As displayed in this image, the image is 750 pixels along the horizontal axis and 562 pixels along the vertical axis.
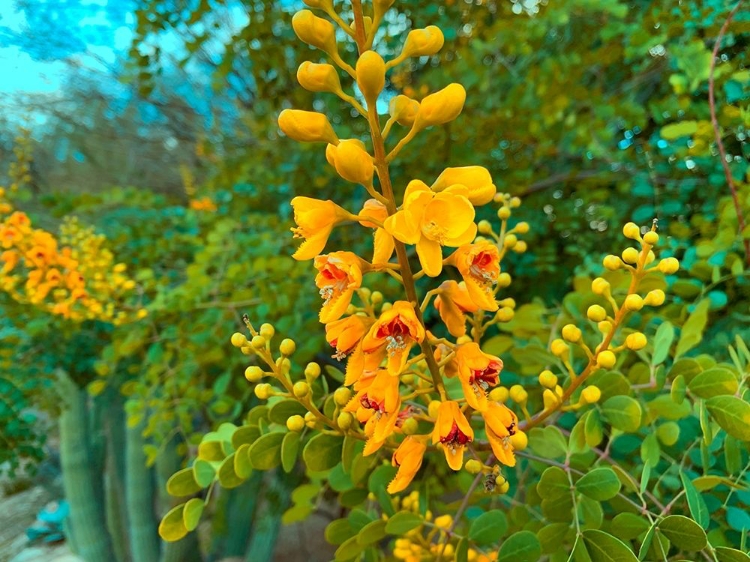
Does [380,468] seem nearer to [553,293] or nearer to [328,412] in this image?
[328,412]

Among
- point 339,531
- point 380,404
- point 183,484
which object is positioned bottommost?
point 339,531

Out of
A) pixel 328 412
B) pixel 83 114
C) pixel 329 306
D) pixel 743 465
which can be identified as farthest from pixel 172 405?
pixel 83 114

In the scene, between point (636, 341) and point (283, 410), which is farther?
point (283, 410)

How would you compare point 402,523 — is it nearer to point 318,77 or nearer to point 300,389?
point 300,389

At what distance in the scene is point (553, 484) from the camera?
48 cm

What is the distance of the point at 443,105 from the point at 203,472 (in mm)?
455

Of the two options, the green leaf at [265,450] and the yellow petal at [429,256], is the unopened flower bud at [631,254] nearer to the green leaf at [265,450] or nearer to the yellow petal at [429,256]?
the yellow petal at [429,256]

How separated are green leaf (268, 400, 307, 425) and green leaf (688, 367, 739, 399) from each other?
0.39 metres

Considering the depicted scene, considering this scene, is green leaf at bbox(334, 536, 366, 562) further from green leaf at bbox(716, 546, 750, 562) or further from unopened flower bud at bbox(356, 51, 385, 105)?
unopened flower bud at bbox(356, 51, 385, 105)

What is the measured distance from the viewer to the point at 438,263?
1.34 feet

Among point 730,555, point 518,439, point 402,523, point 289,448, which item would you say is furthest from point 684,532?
point 289,448

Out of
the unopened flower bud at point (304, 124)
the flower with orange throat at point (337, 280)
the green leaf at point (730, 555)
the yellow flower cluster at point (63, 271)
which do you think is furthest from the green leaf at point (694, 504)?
the yellow flower cluster at point (63, 271)

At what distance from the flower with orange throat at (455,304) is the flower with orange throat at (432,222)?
6 centimetres

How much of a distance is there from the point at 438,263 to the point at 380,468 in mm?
290
